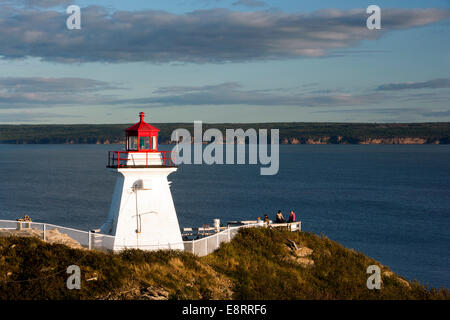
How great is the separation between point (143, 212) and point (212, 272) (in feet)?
12.1

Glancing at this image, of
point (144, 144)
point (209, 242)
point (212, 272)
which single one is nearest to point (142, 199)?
point (144, 144)

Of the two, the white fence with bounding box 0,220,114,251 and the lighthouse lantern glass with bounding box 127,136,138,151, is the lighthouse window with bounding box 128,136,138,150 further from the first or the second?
the white fence with bounding box 0,220,114,251

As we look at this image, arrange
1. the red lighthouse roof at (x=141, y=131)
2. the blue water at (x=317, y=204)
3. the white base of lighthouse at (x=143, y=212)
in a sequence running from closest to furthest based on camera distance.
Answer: the white base of lighthouse at (x=143, y=212), the red lighthouse roof at (x=141, y=131), the blue water at (x=317, y=204)

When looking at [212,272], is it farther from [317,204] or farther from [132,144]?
[317,204]

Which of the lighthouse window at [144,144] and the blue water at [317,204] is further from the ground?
the lighthouse window at [144,144]

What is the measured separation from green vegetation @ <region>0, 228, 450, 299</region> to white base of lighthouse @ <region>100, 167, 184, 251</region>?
148 cm

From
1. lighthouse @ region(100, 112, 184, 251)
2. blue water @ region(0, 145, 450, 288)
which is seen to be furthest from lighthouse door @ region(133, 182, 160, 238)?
blue water @ region(0, 145, 450, 288)

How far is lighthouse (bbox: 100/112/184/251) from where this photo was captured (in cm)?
2112

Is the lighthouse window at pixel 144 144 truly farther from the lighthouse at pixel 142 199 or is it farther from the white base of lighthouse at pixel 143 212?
the white base of lighthouse at pixel 143 212

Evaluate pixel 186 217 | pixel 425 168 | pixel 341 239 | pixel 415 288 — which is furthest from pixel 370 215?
pixel 425 168

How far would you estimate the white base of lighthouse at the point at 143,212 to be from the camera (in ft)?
69.3

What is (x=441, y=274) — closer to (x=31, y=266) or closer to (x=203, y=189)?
(x=31, y=266)

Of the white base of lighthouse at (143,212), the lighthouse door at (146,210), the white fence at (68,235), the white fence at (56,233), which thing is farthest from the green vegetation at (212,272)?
the lighthouse door at (146,210)
